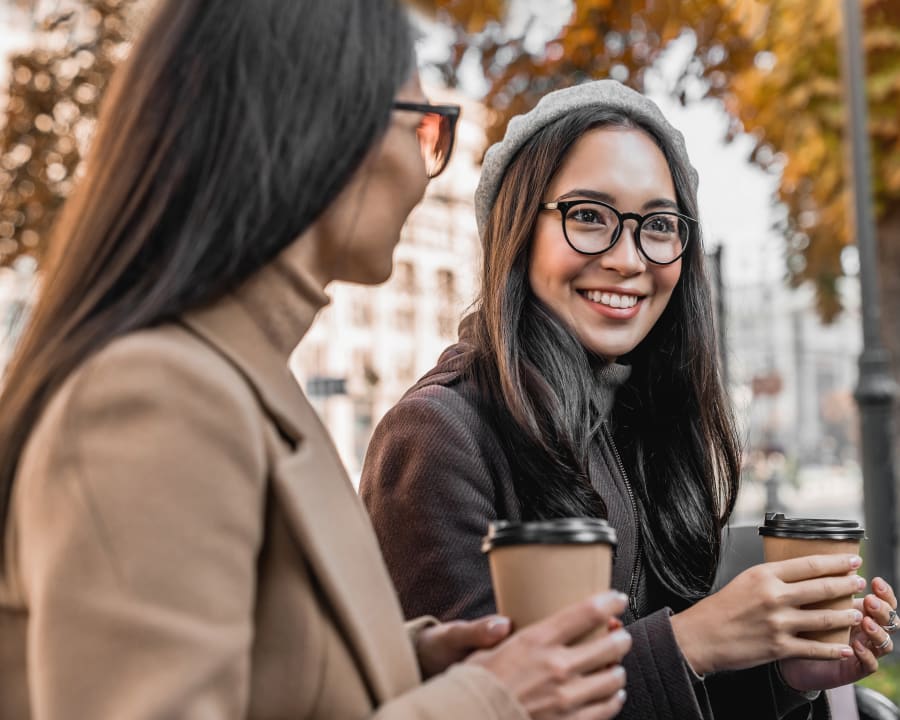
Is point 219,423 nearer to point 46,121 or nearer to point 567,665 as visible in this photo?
point 567,665

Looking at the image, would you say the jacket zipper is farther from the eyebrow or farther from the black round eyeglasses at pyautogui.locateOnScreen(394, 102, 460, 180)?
the black round eyeglasses at pyautogui.locateOnScreen(394, 102, 460, 180)

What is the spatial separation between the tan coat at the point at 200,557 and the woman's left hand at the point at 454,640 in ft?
0.36

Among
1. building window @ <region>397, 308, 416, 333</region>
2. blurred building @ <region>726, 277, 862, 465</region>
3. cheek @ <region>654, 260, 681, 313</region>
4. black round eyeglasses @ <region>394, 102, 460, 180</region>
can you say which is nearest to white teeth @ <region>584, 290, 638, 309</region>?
cheek @ <region>654, 260, 681, 313</region>

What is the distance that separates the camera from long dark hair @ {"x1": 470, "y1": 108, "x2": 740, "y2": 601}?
234cm

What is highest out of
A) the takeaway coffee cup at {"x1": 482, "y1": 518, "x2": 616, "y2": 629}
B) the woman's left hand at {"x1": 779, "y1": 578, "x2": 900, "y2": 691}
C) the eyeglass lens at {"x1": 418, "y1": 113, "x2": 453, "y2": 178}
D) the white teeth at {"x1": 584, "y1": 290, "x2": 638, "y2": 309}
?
the eyeglass lens at {"x1": 418, "y1": 113, "x2": 453, "y2": 178}

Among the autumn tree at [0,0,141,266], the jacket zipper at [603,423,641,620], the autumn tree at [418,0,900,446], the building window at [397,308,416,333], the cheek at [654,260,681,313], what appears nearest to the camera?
the jacket zipper at [603,423,641,620]

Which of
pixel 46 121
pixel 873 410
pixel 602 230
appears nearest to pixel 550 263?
pixel 602 230

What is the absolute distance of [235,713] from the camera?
3.98 feet

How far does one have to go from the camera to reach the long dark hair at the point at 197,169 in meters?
1.31

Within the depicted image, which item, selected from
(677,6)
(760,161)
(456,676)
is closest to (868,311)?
(677,6)

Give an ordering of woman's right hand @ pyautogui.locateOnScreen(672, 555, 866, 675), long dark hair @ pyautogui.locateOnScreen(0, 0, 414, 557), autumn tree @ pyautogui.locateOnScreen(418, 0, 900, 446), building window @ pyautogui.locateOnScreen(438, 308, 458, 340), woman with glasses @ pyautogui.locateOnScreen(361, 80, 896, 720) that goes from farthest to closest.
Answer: autumn tree @ pyautogui.locateOnScreen(418, 0, 900, 446)
building window @ pyautogui.locateOnScreen(438, 308, 458, 340)
woman with glasses @ pyautogui.locateOnScreen(361, 80, 896, 720)
woman's right hand @ pyautogui.locateOnScreen(672, 555, 866, 675)
long dark hair @ pyautogui.locateOnScreen(0, 0, 414, 557)

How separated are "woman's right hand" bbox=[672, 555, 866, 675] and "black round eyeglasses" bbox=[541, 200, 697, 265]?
2.57 feet

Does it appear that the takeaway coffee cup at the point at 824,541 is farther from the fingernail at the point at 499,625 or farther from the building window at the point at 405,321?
the building window at the point at 405,321

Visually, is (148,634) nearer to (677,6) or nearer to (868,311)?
(677,6)
